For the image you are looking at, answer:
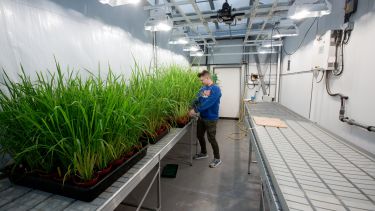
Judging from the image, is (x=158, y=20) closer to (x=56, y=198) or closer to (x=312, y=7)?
(x=312, y=7)

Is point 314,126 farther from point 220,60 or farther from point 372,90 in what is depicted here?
point 220,60

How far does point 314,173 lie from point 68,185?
4.46 ft

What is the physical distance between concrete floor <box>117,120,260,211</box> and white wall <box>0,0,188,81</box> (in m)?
1.65

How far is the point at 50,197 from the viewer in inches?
38.2

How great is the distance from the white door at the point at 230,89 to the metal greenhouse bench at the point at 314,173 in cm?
471

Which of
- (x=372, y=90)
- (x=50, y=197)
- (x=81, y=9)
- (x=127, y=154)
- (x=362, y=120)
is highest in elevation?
(x=81, y=9)

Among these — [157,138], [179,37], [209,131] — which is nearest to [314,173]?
[157,138]

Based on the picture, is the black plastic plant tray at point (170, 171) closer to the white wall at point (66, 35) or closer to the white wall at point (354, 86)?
the white wall at point (66, 35)

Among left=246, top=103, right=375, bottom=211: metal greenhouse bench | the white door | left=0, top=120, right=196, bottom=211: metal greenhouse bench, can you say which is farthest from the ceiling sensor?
the white door

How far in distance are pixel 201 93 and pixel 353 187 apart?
7.27 feet

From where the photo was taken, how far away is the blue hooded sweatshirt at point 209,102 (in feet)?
9.30

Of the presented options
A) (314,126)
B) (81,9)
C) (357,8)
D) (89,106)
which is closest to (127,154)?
(89,106)

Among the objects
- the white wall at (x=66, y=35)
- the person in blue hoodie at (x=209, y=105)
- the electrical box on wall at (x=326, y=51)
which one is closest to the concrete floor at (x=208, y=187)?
the person in blue hoodie at (x=209, y=105)

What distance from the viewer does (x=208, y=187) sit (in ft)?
8.00
